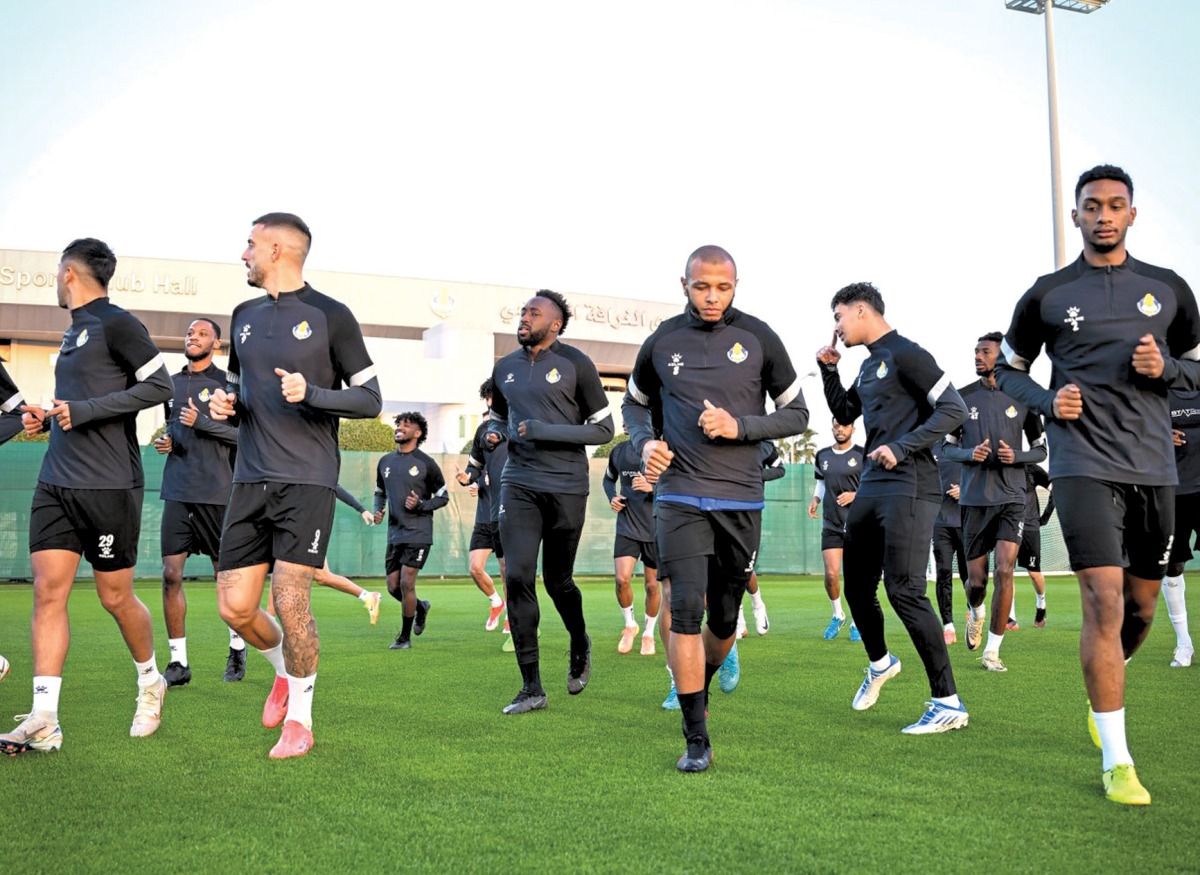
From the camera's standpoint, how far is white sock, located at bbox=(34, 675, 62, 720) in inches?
213

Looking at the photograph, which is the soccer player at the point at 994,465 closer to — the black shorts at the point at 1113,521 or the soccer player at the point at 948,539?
the soccer player at the point at 948,539

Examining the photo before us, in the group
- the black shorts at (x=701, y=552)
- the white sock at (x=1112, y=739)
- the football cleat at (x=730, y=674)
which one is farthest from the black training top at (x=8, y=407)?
the white sock at (x=1112, y=739)

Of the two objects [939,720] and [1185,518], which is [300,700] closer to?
[939,720]

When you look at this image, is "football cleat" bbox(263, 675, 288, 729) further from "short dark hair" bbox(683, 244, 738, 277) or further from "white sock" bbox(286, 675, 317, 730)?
"short dark hair" bbox(683, 244, 738, 277)

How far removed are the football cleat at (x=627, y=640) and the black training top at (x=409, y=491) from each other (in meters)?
2.56

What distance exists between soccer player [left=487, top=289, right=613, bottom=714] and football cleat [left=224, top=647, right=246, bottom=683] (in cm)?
238

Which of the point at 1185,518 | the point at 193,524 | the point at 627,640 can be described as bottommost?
the point at 627,640

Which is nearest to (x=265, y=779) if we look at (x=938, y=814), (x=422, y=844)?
(x=422, y=844)

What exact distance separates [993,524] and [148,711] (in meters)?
6.81

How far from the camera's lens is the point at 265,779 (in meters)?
4.81

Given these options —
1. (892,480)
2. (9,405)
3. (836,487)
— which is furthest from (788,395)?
(836,487)

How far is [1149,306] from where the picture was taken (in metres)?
4.86

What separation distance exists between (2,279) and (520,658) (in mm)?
52564

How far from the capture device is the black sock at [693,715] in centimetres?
504
